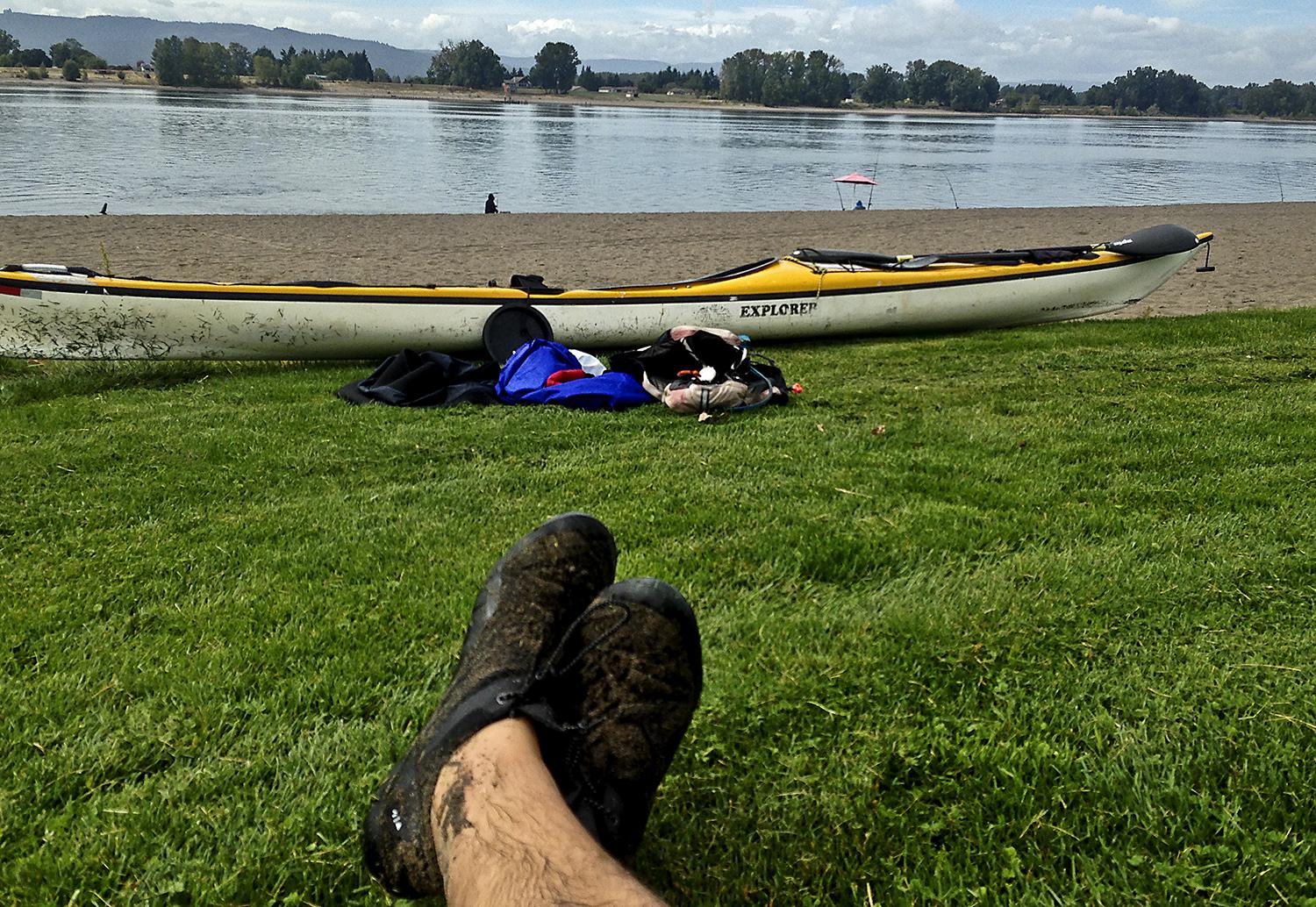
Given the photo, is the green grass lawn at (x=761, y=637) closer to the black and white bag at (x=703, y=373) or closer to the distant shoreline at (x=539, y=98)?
the black and white bag at (x=703, y=373)

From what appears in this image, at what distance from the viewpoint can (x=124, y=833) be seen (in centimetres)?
201

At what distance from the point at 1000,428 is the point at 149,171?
30973 mm

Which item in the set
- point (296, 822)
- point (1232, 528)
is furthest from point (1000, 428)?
point (296, 822)

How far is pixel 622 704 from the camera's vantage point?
189cm

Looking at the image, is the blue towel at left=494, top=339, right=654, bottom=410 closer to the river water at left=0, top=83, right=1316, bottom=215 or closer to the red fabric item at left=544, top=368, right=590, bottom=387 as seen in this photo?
the red fabric item at left=544, top=368, right=590, bottom=387

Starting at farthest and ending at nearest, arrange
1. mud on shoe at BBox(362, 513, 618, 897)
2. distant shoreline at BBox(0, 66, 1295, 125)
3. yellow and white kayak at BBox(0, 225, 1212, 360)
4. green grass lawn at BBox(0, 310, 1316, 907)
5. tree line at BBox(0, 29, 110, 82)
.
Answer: tree line at BBox(0, 29, 110, 82) → distant shoreline at BBox(0, 66, 1295, 125) → yellow and white kayak at BBox(0, 225, 1212, 360) → green grass lawn at BBox(0, 310, 1316, 907) → mud on shoe at BBox(362, 513, 618, 897)

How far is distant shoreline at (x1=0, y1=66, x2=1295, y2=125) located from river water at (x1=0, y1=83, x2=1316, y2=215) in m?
43.0

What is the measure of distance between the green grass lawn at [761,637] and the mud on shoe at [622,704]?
9.4 inches

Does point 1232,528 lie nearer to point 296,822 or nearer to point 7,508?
point 296,822

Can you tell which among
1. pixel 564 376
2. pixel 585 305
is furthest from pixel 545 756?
pixel 585 305

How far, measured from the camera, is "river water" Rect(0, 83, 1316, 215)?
25.4 metres

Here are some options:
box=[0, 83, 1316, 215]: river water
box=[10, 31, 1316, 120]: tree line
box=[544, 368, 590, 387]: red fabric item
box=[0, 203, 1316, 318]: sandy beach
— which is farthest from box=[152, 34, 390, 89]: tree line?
box=[544, 368, 590, 387]: red fabric item

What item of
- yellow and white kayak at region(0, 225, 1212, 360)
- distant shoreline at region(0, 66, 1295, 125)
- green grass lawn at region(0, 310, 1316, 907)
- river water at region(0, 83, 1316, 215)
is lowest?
green grass lawn at region(0, 310, 1316, 907)

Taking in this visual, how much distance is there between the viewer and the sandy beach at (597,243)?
39.4 ft
